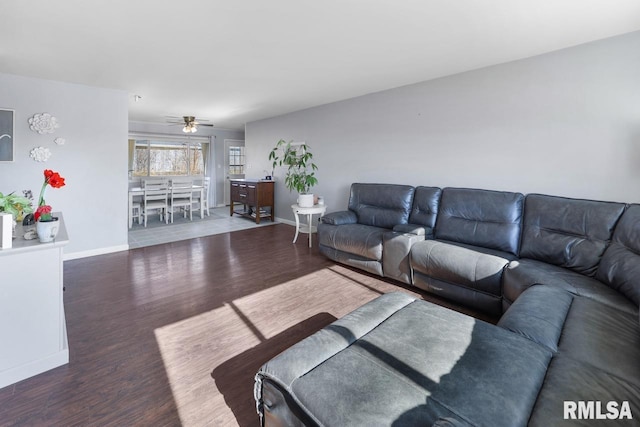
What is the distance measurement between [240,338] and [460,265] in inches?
77.2

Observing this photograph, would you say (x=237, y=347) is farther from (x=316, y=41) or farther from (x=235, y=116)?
(x=235, y=116)

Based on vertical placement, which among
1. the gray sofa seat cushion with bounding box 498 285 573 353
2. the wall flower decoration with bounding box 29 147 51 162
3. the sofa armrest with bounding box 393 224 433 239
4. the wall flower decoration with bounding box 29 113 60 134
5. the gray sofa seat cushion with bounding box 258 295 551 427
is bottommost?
the gray sofa seat cushion with bounding box 258 295 551 427

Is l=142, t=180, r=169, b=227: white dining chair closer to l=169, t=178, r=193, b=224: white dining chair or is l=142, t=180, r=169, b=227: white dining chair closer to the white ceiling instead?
l=169, t=178, r=193, b=224: white dining chair

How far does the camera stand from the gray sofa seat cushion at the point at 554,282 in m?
1.88

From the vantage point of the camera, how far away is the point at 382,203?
13.4 ft

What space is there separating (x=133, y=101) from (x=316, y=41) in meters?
3.96

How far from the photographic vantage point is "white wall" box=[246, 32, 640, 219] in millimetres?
2574

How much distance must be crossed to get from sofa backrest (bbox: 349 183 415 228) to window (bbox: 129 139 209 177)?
5957 millimetres

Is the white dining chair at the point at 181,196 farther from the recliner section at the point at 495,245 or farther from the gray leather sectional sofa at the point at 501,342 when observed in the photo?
the gray leather sectional sofa at the point at 501,342

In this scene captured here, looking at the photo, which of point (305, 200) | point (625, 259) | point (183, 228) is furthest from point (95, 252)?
point (625, 259)

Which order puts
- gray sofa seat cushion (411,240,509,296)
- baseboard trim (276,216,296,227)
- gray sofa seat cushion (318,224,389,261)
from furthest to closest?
baseboard trim (276,216,296,227), gray sofa seat cushion (318,224,389,261), gray sofa seat cushion (411,240,509,296)

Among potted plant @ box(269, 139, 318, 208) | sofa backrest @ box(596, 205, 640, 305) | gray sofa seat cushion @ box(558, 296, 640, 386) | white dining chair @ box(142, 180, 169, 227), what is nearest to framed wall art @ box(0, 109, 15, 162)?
white dining chair @ box(142, 180, 169, 227)

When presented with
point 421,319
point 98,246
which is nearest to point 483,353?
point 421,319

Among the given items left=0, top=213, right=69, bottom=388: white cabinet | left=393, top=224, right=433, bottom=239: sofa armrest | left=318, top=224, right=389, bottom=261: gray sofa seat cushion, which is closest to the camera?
left=0, top=213, right=69, bottom=388: white cabinet
